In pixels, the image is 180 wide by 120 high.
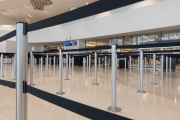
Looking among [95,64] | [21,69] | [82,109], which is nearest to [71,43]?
[95,64]

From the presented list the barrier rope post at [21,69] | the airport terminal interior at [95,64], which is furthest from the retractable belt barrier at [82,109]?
the barrier rope post at [21,69]

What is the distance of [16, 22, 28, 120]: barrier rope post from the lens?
2.44ft

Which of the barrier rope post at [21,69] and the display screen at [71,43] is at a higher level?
the display screen at [71,43]

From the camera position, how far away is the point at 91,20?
8.83 metres

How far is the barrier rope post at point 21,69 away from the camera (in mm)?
744

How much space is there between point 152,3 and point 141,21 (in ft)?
2.68

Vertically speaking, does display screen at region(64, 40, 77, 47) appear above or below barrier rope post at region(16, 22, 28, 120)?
above

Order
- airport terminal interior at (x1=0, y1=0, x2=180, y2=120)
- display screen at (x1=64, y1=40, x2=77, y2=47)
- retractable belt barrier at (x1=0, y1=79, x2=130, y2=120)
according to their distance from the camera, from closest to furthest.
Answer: retractable belt barrier at (x1=0, y1=79, x2=130, y2=120) < airport terminal interior at (x1=0, y1=0, x2=180, y2=120) < display screen at (x1=64, y1=40, x2=77, y2=47)

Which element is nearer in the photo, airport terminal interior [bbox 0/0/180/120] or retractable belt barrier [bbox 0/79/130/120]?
retractable belt barrier [bbox 0/79/130/120]

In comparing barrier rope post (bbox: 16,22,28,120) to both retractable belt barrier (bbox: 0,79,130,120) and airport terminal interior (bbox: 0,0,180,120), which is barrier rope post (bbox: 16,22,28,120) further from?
retractable belt barrier (bbox: 0,79,130,120)

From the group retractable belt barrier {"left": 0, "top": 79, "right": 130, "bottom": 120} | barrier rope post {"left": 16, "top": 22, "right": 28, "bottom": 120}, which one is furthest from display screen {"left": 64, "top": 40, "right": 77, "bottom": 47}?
retractable belt barrier {"left": 0, "top": 79, "right": 130, "bottom": 120}

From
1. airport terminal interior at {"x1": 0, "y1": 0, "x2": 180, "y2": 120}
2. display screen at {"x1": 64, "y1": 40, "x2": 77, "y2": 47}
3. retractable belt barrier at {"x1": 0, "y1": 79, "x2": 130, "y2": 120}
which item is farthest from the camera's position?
display screen at {"x1": 64, "y1": 40, "x2": 77, "y2": 47}

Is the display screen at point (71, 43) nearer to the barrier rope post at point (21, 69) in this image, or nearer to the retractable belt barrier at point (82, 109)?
the barrier rope post at point (21, 69)

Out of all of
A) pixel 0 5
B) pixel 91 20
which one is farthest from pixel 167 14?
pixel 0 5
